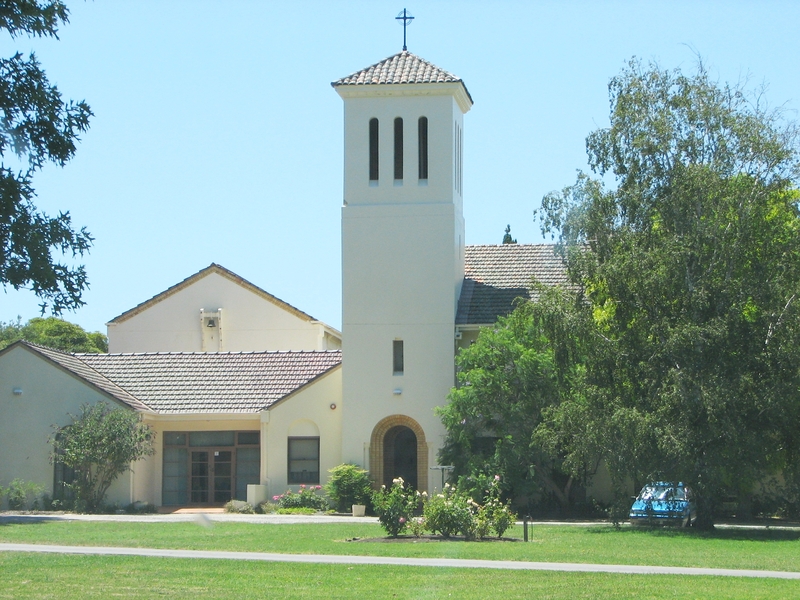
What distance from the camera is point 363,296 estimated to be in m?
36.0

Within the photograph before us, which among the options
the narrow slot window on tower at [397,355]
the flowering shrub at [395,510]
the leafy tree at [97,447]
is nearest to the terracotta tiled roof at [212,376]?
the narrow slot window on tower at [397,355]

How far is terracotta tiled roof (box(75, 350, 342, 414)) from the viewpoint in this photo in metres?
36.8

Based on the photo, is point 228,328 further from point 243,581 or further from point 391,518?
point 243,581

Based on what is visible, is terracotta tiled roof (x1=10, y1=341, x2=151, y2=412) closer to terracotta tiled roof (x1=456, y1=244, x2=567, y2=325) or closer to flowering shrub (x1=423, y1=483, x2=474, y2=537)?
terracotta tiled roof (x1=456, y1=244, x2=567, y2=325)

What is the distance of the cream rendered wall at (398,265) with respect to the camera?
117 ft

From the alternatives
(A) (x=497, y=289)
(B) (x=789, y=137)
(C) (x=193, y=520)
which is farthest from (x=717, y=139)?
(C) (x=193, y=520)

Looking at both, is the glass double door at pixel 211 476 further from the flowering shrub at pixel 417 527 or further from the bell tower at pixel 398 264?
the flowering shrub at pixel 417 527

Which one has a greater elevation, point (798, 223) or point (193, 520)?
point (798, 223)

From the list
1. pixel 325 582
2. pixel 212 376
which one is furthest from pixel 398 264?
pixel 325 582

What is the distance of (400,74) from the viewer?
3681 centimetres

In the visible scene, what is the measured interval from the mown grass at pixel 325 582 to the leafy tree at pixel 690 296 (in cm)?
1052

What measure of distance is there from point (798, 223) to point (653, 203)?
139 inches

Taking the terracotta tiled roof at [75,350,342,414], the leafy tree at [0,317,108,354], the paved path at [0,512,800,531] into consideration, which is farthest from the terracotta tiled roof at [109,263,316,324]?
the leafy tree at [0,317,108,354]

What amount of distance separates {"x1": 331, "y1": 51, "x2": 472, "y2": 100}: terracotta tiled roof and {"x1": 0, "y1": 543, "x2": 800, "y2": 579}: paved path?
65.8 feet
